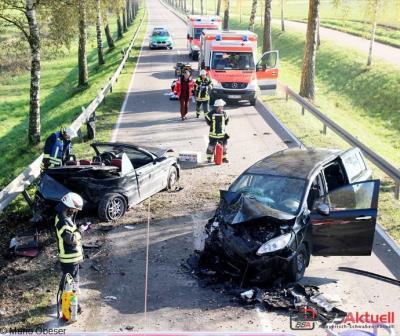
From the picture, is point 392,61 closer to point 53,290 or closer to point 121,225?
point 121,225

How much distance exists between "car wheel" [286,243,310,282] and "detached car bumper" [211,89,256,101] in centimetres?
1351

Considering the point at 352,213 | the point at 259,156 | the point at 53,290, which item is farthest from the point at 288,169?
the point at 259,156

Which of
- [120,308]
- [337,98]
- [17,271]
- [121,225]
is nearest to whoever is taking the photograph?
[120,308]

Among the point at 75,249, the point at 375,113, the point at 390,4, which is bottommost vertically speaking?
the point at 375,113

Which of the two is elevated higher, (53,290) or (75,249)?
(75,249)

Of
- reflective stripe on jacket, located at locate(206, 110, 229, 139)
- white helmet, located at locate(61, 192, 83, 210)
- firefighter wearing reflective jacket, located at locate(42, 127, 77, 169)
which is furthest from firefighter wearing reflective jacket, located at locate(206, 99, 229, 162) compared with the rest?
white helmet, located at locate(61, 192, 83, 210)

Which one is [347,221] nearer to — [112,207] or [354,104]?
[112,207]

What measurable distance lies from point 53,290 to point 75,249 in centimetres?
121

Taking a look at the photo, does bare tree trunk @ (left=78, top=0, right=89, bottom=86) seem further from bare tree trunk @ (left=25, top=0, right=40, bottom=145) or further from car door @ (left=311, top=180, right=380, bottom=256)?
car door @ (left=311, top=180, right=380, bottom=256)

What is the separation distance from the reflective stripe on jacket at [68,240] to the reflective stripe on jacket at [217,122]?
7.53 meters

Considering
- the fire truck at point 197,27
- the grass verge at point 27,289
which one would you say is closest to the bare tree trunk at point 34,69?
the grass verge at point 27,289

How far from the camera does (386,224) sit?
11516 millimetres

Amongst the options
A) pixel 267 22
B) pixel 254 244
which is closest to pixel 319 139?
pixel 254 244

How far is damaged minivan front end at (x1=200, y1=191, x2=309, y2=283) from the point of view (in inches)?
335
